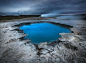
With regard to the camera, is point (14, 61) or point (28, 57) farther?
point (28, 57)

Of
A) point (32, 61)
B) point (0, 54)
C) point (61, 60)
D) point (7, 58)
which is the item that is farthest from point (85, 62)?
point (0, 54)

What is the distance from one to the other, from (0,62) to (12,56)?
416 mm

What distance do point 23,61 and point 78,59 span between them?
2.16 meters

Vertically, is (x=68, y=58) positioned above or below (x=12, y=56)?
below

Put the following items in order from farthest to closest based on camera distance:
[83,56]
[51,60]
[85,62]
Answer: [83,56] → [51,60] → [85,62]

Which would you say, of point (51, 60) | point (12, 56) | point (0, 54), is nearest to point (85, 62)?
point (51, 60)

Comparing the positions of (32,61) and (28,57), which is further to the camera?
(28,57)

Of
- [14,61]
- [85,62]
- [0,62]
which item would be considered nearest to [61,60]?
[85,62]

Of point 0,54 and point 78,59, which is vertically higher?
point 0,54

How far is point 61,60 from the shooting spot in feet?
6.84

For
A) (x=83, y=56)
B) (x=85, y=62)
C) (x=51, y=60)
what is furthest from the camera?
(x=83, y=56)

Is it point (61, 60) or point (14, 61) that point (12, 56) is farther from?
point (61, 60)

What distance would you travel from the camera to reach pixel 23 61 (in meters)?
2.06

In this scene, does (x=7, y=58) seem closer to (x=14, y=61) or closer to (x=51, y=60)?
(x=14, y=61)
